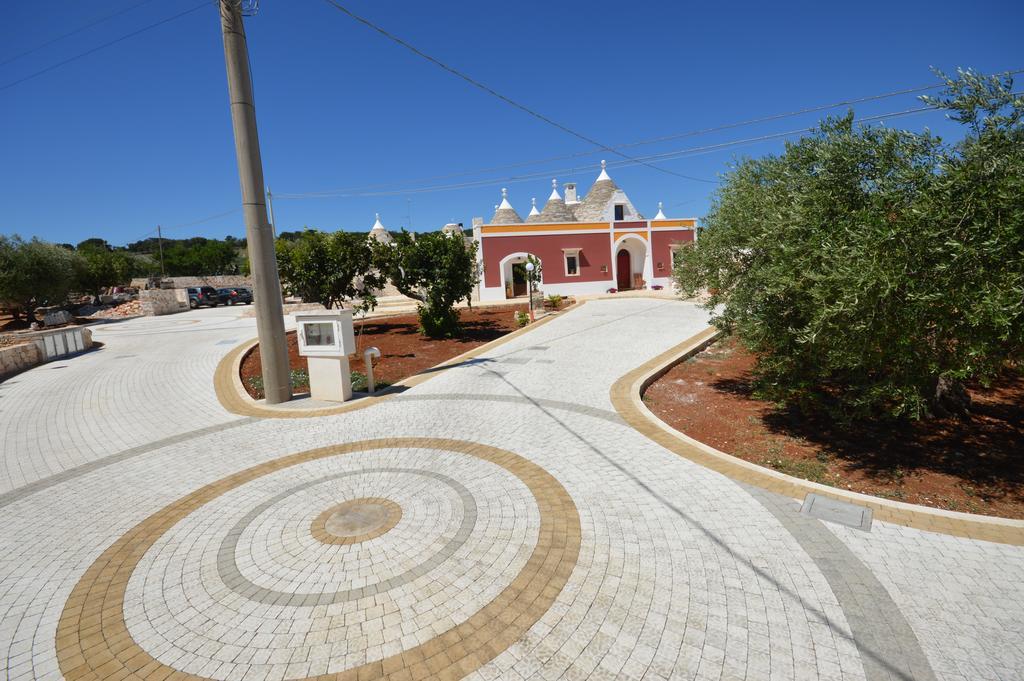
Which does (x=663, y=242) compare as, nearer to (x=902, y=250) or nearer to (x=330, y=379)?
(x=330, y=379)

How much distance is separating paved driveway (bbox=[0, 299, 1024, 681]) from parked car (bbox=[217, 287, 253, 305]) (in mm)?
35311

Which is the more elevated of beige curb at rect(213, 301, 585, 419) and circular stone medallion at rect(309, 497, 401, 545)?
beige curb at rect(213, 301, 585, 419)

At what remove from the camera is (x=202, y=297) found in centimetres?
3919

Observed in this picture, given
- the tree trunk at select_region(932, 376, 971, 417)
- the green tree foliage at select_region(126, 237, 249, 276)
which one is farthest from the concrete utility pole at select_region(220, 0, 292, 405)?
the green tree foliage at select_region(126, 237, 249, 276)

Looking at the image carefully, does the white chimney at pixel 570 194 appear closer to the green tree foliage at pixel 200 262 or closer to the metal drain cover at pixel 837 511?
the metal drain cover at pixel 837 511

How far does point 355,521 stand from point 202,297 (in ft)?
136

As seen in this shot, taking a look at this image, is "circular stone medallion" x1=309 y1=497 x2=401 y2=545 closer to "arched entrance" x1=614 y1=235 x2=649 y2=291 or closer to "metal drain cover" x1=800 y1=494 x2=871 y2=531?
"metal drain cover" x1=800 y1=494 x2=871 y2=531

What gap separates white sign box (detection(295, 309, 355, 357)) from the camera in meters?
10.9

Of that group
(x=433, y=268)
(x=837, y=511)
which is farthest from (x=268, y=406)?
(x=837, y=511)

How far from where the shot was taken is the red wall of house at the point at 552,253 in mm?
32219

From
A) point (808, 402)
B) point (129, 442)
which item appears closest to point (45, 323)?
point (129, 442)

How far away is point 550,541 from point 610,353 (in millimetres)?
10749

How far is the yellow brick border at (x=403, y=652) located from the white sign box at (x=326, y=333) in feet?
16.4

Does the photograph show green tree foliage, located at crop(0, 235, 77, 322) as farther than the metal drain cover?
Yes
